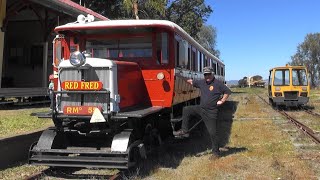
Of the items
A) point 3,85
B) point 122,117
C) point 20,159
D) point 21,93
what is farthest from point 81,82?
point 3,85

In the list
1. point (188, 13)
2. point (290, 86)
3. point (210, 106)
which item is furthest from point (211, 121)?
point (188, 13)

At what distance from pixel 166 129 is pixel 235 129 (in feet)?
12.9

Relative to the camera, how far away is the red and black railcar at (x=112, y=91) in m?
8.05

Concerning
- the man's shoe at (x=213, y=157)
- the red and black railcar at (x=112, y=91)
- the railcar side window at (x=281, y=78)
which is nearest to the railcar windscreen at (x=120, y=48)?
the red and black railcar at (x=112, y=91)

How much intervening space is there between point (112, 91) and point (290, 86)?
16.6m

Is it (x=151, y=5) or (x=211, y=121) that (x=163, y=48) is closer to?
(x=211, y=121)

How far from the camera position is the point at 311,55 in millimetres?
99125

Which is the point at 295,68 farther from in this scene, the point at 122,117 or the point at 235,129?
the point at 122,117

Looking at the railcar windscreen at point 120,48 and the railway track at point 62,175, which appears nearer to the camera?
the railway track at point 62,175

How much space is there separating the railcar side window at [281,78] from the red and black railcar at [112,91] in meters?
13.3

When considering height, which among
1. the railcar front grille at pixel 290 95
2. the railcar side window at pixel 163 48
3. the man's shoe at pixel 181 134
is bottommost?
the man's shoe at pixel 181 134

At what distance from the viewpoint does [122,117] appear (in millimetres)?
8062

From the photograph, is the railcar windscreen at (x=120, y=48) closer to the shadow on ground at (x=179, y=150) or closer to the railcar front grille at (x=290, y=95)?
the shadow on ground at (x=179, y=150)

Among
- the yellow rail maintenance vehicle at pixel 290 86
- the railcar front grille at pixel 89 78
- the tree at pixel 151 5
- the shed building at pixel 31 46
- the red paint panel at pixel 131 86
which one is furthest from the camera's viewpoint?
the tree at pixel 151 5
